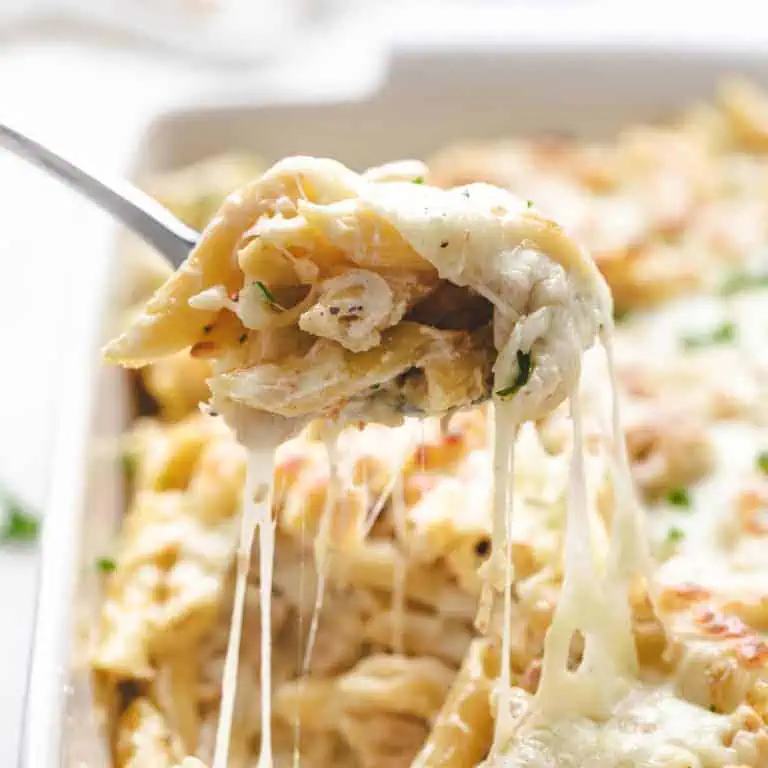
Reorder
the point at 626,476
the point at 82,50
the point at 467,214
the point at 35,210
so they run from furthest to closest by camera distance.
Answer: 1. the point at 82,50
2. the point at 35,210
3. the point at 626,476
4. the point at 467,214

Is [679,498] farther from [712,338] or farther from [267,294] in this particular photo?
[267,294]

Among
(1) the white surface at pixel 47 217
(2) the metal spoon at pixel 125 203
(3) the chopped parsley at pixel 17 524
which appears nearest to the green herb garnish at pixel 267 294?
(2) the metal spoon at pixel 125 203

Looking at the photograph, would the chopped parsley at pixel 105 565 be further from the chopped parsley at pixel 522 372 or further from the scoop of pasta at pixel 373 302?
the chopped parsley at pixel 522 372

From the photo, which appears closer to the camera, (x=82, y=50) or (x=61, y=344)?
(x=61, y=344)

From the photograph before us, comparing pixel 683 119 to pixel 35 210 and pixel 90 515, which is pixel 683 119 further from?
pixel 90 515

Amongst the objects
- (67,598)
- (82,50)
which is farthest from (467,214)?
(82,50)

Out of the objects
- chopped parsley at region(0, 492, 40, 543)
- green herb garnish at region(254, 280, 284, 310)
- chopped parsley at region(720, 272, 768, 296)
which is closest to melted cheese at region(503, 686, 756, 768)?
green herb garnish at region(254, 280, 284, 310)

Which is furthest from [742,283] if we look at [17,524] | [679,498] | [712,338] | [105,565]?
[17,524]
